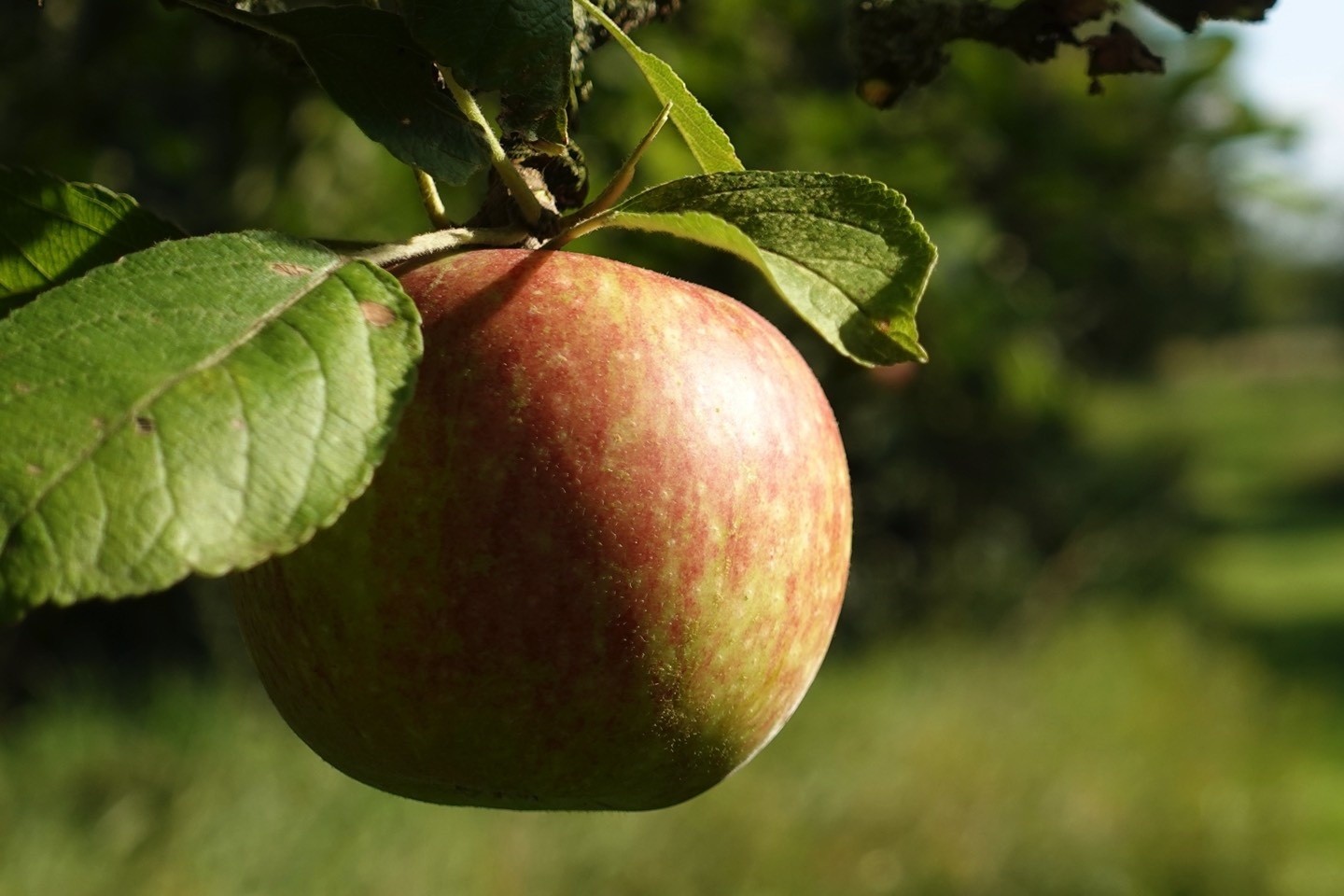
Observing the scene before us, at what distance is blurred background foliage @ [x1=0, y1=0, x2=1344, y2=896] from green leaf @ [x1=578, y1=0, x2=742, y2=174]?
18cm

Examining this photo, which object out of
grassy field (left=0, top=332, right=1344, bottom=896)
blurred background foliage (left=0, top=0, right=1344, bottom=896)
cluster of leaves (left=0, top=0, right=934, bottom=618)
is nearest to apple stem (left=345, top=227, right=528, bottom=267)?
cluster of leaves (left=0, top=0, right=934, bottom=618)

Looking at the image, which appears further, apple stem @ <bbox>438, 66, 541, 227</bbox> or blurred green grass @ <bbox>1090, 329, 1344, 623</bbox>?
blurred green grass @ <bbox>1090, 329, 1344, 623</bbox>

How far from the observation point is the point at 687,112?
56 centimetres

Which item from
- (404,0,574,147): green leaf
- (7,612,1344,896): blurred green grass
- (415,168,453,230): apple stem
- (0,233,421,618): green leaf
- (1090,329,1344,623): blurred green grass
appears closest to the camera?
(0,233,421,618): green leaf

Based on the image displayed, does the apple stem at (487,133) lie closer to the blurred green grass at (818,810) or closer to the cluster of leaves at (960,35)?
the cluster of leaves at (960,35)

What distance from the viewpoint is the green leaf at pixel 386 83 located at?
50cm

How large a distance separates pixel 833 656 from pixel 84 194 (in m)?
5.57

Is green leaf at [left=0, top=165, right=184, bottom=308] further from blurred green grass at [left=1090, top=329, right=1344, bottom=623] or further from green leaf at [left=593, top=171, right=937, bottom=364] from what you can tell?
blurred green grass at [left=1090, top=329, right=1344, bottom=623]

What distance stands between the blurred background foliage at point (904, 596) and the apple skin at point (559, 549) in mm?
188

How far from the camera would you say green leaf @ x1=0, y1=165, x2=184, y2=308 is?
541 mm

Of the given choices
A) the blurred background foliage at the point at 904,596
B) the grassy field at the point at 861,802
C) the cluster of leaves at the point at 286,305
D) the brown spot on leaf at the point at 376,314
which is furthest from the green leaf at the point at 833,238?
the grassy field at the point at 861,802

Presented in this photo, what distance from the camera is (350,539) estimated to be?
0.55 metres

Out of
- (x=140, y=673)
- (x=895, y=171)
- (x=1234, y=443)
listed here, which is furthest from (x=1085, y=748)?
(x=1234, y=443)

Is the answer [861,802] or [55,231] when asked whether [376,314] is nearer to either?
[55,231]
